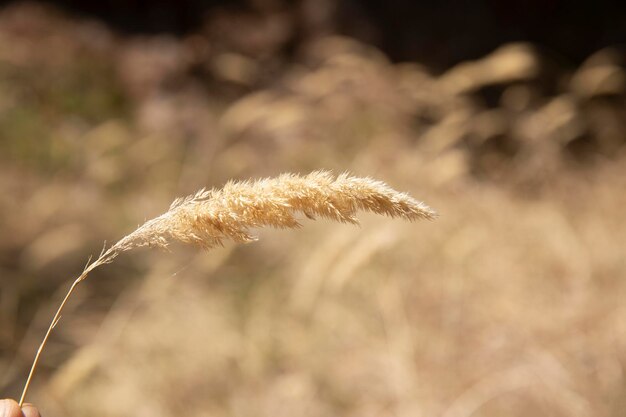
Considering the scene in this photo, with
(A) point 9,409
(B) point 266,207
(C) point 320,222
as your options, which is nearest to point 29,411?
(A) point 9,409

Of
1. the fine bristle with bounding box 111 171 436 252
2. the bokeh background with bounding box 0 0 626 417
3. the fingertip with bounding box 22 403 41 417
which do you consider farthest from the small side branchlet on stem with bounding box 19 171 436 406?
the bokeh background with bounding box 0 0 626 417

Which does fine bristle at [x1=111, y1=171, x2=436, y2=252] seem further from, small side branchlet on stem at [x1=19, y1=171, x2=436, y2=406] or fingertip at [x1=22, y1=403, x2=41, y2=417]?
fingertip at [x1=22, y1=403, x2=41, y2=417]

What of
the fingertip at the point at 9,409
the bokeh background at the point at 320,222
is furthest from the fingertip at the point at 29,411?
the bokeh background at the point at 320,222

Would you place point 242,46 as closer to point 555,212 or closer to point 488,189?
point 488,189

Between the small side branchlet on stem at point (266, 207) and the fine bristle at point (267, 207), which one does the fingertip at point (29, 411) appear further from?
the fine bristle at point (267, 207)

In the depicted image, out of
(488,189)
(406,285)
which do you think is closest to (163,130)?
(488,189)

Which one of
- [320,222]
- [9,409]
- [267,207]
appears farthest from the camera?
[320,222]

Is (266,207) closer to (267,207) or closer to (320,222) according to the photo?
(267,207)
